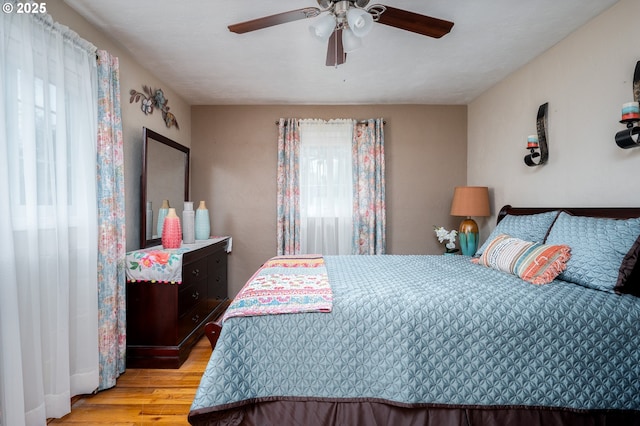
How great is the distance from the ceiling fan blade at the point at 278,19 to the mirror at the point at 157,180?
1419 mm

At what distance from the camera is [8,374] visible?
1.49 m

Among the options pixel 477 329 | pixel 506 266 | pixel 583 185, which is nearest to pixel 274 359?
pixel 477 329

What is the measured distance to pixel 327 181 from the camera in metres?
3.99

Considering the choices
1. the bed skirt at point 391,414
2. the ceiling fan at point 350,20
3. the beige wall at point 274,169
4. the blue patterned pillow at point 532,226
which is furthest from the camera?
the beige wall at point 274,169

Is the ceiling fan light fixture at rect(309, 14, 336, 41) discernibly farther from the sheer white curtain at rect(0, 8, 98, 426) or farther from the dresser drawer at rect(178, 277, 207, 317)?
the dresser drawer at rect(178, 277, 207, 317)

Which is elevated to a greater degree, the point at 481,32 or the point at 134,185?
the point at 481,32

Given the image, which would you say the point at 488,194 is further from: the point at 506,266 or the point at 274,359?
the point at 274,359

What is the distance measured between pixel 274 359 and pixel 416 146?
3.34 m

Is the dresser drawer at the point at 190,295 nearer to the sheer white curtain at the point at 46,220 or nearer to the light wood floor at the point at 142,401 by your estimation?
the light wood floor at the point at 142,401

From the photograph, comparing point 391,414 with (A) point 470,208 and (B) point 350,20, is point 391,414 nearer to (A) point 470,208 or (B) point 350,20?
(B) point 350,20

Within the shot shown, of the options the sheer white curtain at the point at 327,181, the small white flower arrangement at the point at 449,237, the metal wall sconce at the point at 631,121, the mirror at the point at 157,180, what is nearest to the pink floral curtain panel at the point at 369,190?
the sheer white curtain at the point at 327,181

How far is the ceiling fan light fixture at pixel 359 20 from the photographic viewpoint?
1.62 meters

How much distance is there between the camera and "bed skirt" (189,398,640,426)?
1416mm

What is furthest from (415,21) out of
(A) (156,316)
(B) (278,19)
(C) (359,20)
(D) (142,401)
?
(D) (142,401)
